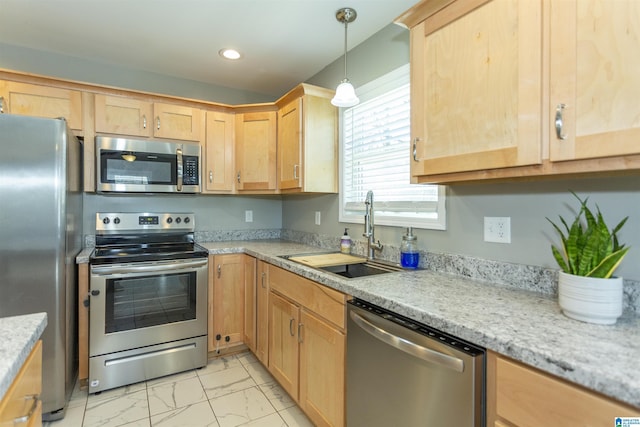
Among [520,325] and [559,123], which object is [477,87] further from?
[520,325]

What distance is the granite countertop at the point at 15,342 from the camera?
64 centimetres

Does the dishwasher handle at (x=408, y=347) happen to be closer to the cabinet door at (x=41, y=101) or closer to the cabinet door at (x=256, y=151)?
the cabinet door at (x=256, y=151)

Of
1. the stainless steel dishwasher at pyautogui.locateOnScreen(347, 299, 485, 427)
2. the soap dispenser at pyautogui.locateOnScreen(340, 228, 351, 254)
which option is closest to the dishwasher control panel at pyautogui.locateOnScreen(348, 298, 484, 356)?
the stainless steel dishwasher at pyautogui.locateOnScreen(347, 299, 485, 427)

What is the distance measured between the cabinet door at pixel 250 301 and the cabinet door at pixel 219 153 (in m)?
0.72

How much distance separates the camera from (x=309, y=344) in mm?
1770

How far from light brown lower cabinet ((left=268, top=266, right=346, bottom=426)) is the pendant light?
3.35 feet

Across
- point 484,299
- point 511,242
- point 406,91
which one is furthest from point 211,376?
point 406,91

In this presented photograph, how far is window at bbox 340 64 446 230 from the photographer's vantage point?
74.2 inches

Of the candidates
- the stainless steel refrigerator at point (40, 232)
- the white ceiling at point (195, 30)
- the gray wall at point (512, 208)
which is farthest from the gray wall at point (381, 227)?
the stainless steel refrigerator at point (40, 232)

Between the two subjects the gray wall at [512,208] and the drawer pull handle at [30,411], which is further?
the gray wall at [512,208]

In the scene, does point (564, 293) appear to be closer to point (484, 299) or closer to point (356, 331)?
point (484, 299)

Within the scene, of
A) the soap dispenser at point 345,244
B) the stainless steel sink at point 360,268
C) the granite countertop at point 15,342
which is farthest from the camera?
the soap dispenser at point 345,244

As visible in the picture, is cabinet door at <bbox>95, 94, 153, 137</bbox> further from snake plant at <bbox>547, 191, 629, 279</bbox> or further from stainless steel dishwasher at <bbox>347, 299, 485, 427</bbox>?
snake plant at <bbox>547, 191, 629, 279</bbox>

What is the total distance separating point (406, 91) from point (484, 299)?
128cm
